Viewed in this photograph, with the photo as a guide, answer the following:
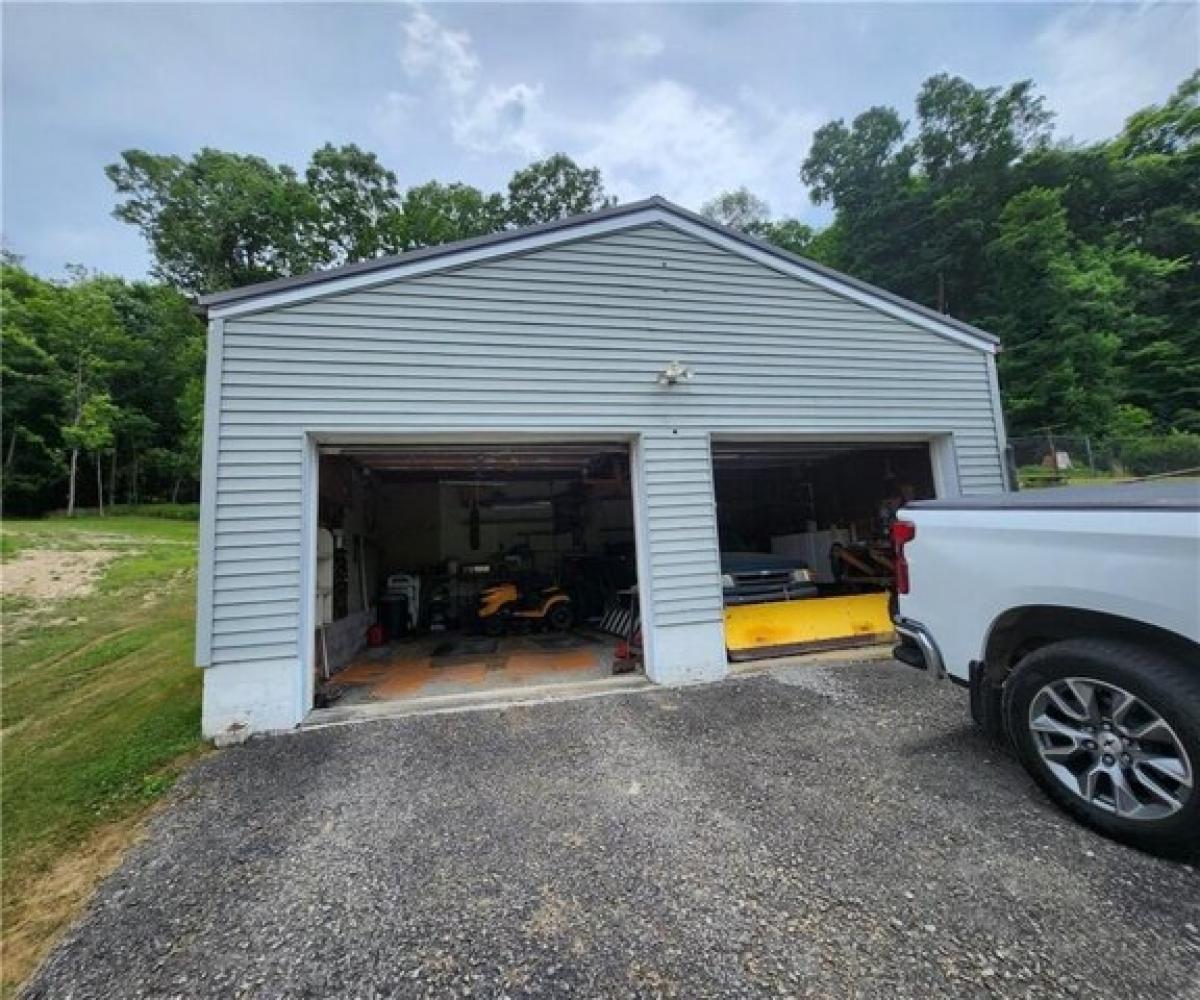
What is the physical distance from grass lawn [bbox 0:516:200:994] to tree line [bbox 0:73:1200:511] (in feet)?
46.9

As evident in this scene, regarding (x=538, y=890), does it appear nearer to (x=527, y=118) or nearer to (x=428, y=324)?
(x=428, y=324)

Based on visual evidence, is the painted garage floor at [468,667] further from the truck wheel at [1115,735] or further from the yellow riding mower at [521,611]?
the truck wheel at [1115,735]

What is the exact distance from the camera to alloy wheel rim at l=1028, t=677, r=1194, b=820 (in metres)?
1.94

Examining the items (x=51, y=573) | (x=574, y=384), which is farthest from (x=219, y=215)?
(x=574, y=384)

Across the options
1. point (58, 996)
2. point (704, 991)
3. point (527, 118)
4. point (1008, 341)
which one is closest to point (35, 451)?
point (527, 118)

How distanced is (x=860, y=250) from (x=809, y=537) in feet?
53.4

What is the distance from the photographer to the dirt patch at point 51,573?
29.5ft

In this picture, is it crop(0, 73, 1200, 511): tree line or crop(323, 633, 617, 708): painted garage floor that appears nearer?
crop(323, 633, 617, 708): painted garage floor

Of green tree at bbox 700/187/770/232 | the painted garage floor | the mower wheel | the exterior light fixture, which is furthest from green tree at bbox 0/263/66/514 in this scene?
green tree at bbox 700/187/770/232

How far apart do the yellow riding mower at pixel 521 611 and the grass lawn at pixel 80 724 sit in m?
3.85

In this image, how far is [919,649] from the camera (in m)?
2.95

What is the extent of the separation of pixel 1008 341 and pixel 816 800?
19.7 m

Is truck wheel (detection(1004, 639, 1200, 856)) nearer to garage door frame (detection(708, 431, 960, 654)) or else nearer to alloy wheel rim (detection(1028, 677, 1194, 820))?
alloy wheel rim (detection(1028, 677, 1194, 820))

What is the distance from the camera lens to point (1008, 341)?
53.2 feet
